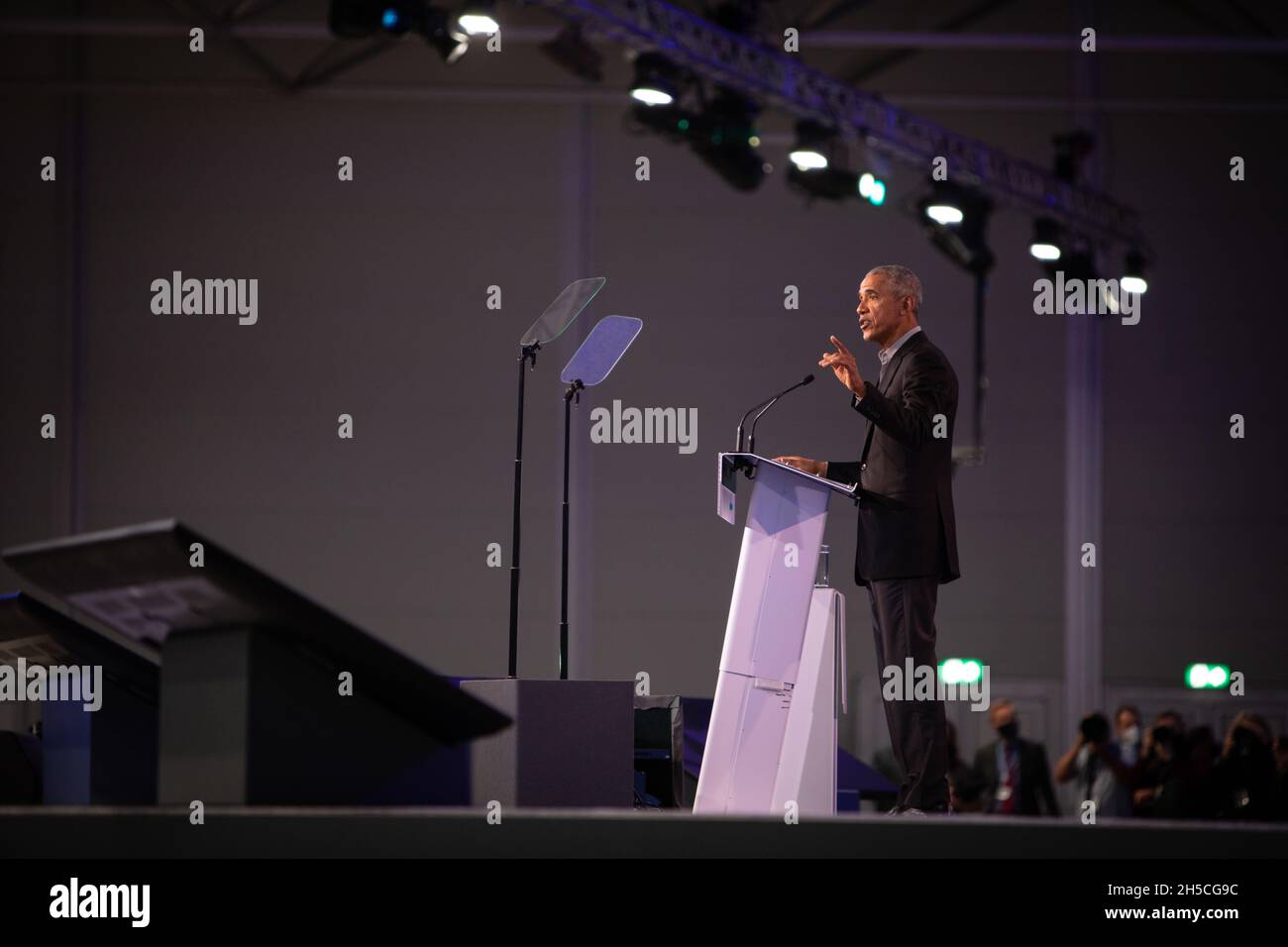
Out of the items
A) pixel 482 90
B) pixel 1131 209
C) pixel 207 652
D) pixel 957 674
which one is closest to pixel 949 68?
pixel 1131 209

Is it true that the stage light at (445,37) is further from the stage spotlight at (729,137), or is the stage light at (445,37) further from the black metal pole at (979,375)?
the black metal pole at (979,375)

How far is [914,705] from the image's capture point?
3008 mm

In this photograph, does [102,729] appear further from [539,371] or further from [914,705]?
[539,371]

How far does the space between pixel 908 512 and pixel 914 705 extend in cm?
40

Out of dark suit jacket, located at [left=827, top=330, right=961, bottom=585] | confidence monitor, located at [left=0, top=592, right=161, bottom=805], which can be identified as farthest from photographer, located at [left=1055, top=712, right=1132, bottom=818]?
confidence monitor, located at [left=0, top=592, right=161, bottom=805]

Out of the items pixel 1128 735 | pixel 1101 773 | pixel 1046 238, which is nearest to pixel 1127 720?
pixel 1128 735

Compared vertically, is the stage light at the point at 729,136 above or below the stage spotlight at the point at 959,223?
above

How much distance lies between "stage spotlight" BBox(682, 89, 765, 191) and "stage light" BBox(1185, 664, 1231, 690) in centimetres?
510

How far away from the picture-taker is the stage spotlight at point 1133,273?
1051 cm

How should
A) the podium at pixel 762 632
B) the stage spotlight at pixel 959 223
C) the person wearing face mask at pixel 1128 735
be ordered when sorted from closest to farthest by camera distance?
the podium at pixel 762 632 → the person wearing face mask at pixel 1128 735 → the stage spotlight at pixel 959 223

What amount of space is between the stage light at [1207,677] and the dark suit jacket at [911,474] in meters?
8.63

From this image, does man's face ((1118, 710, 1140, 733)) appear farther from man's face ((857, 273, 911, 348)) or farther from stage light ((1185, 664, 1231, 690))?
man's face ((857, 273, 911, 348))

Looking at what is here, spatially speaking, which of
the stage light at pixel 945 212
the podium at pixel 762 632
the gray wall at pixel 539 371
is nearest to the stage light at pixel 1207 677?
the gray wall at pixel 539 371

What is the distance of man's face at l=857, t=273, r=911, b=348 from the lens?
324cm
